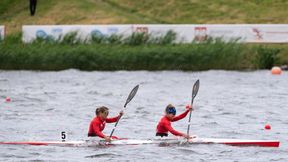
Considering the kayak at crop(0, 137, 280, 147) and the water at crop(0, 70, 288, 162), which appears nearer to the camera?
the water at crop(0, 70, 288, 162)

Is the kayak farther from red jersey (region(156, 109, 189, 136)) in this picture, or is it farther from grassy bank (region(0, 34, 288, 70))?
grassy bank (region(0, 34, 288, 70))

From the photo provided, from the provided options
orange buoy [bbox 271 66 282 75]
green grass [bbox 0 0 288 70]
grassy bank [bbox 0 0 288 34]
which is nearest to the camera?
orange buoy [bbox 271 66 282 75]

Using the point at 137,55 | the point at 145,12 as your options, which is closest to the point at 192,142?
the point at 137,55

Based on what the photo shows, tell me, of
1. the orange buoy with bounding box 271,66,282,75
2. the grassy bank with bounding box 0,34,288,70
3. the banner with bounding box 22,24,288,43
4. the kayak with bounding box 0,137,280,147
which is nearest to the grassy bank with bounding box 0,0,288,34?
the banner with bounding box 22,24,288,43

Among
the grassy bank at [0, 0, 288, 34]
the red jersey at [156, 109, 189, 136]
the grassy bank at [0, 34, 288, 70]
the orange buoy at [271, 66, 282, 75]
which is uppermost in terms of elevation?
the grassy bank at [0, 0, 288, 34]

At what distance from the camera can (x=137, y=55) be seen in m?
59.9

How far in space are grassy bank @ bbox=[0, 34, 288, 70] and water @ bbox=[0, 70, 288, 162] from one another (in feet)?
3.51

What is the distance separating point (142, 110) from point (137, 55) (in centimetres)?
1581

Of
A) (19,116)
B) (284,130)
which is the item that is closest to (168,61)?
(19,116)

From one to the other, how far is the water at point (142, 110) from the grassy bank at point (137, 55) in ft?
3.51

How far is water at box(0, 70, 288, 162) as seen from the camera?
31.7 meters

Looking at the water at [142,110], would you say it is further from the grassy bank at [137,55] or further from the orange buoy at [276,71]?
the grassy bank at [137,55]

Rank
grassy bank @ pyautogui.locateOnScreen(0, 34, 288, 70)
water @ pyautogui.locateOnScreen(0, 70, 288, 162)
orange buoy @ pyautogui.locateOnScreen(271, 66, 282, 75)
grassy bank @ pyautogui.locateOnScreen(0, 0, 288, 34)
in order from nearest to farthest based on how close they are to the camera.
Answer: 1. water @ pyautogui.locateOnScreen(0, 70, 288, 162)
2. orange buoy @ pyautogui.locateOnScreen(271, 66, 282, 75)
3. grassy bank @ pyautogui.locateOnScreen(0, 34, 288, 70)
4. grassy bank @ pyautogui.locateOnScreen(0, 0, 288, 34)

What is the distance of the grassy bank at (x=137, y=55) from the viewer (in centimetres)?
5881
